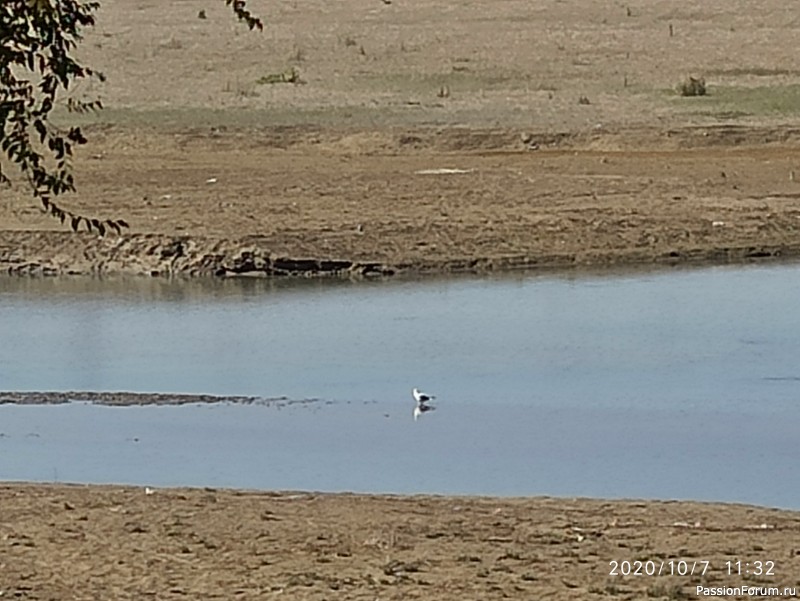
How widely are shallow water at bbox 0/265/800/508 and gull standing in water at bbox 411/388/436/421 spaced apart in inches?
2.7

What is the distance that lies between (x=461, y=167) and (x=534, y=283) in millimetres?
5746

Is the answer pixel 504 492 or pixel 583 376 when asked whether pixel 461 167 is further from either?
pixel 504 492

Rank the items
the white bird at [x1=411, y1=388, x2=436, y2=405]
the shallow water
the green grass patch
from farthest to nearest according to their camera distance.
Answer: the green grass patch, the white bird at [x1=411, y1=388, x2=436, y2=405], the shallow water

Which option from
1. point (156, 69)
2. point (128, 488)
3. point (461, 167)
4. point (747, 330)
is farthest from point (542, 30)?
point (128, 488)

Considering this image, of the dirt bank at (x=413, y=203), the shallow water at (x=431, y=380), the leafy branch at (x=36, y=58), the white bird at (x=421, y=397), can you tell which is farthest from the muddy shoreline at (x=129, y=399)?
the leafy branch at (x=36, y=58)

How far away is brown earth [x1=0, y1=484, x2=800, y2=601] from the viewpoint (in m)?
7.43

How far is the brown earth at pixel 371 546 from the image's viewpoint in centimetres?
743

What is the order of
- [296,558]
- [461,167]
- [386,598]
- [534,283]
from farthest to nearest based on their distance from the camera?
[461,167]
[534,283]
[296,558]
[386,598]

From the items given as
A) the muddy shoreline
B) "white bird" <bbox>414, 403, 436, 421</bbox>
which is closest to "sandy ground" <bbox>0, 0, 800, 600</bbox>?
"white bird" <bbox>414, 403, 436, 421</bbox>

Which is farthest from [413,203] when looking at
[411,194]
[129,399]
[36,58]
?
[36,58]

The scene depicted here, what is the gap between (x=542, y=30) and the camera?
3584cm

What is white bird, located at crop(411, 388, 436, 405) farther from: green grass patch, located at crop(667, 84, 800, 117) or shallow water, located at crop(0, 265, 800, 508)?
green grass patch, located at crop(667, 84, 800, 117)

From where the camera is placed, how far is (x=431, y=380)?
13391mm

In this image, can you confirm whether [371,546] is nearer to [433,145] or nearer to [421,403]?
[421,403]
